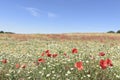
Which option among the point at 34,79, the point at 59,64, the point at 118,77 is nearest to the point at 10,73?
the point at 34,79

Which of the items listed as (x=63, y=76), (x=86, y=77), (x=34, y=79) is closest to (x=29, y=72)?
(x=34, y=79)

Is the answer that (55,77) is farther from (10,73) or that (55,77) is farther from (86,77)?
(10,73)

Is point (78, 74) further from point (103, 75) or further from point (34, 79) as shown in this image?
point (34, 79)

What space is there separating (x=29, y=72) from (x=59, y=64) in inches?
48.5

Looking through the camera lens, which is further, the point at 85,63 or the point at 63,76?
the point at 85,63

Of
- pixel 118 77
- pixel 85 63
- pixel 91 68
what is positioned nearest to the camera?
pixel 118 77

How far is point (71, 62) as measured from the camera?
413 inches

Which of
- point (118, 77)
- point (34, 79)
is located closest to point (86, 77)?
point (118, 77)

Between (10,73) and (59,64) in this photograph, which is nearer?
(10,73)

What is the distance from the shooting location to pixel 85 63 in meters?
10.2

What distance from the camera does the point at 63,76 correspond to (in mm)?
9000

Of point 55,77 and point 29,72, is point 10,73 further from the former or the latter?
point 55,77

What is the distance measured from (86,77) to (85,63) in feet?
4.58

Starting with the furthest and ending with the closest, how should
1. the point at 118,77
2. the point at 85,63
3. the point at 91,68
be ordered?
the point at 85,63 → the point at 91,68 → the point at 118,77
